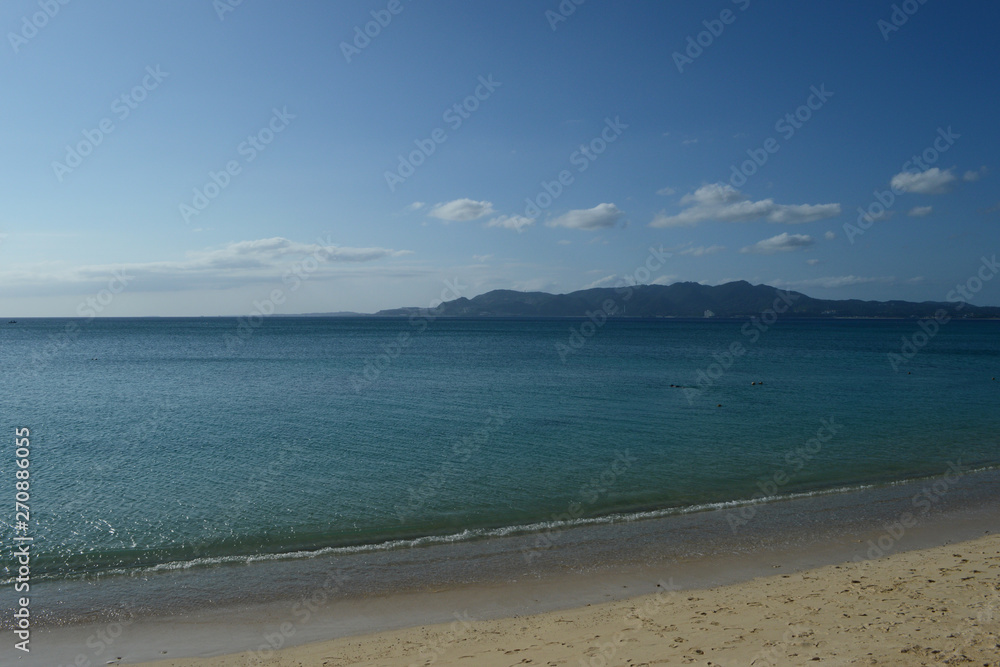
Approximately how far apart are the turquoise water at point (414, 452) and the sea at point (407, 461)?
0.31 ft

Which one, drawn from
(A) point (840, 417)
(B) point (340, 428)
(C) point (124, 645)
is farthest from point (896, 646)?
(A) point (840, 417)

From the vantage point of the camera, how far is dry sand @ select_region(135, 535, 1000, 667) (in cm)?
717

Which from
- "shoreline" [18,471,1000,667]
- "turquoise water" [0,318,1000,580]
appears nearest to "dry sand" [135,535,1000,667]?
"shoreline" [18,471,1000,667]

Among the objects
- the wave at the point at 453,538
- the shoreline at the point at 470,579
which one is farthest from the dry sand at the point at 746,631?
the wave at the point at 453,538

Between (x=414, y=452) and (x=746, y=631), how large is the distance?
13.9 metres

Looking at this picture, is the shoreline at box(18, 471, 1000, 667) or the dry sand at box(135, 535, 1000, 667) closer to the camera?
the dry sand at box(135, 535, 1000, 667)

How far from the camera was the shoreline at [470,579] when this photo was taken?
29.9ft

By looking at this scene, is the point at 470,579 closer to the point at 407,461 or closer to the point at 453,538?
the point at 453,538

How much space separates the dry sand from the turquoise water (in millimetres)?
4403

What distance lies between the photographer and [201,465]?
18.8m

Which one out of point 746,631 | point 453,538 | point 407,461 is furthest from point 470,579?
point 407,461

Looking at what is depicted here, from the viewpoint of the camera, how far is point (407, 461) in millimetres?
19234

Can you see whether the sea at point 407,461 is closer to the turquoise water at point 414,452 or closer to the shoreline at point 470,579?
the turquoise water at point 414,452

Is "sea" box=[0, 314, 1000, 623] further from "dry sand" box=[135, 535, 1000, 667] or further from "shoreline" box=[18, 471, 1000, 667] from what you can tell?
"dry sand" box=[135, 535, 1000, 667]
